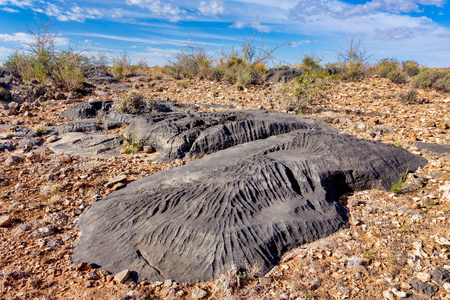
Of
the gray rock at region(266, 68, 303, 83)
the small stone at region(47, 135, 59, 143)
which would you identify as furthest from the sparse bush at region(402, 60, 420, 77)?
the small stone at region(47, 135, 59, 143)

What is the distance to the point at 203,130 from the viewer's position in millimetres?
4703

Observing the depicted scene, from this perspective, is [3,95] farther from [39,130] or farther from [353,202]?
[353,202]

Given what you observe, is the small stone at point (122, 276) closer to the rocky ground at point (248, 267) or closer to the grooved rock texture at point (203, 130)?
the rocky ground at point (248, 267)

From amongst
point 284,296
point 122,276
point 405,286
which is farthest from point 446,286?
point 122,276

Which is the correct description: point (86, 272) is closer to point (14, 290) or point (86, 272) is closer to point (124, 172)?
point (14, 290)

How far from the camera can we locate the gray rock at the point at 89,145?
478 centimetres

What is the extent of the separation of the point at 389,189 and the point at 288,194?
60.0 inches

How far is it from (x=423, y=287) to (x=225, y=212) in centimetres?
157

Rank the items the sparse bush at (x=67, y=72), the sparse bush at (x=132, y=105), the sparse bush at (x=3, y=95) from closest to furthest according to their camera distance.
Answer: the sparse bush at (x=132, y=105), the sparse bush at (x=3, y=95), the sparse bush at (x=67, y=72)

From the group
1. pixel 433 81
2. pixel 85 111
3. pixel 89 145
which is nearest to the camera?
pixel 89 145

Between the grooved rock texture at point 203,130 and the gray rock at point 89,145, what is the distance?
29 cm

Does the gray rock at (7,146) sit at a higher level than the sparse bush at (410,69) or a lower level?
lower

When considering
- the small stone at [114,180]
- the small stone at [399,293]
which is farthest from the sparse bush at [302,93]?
the small stone at [399,293]

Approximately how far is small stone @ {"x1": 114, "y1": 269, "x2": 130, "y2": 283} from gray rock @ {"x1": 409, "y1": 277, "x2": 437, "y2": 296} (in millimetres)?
2098
